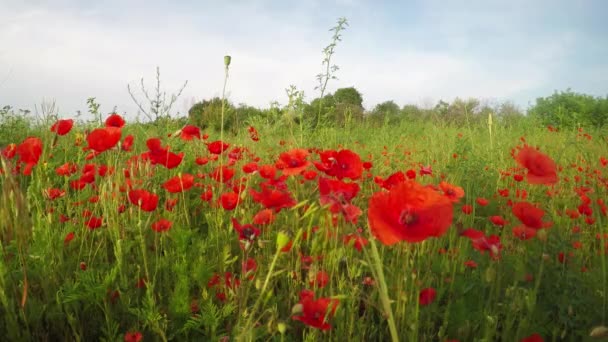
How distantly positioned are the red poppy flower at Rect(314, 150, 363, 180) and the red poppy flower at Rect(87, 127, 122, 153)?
2.78 feet

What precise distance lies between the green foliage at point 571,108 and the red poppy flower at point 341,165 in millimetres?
12437

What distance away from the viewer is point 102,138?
149 cm

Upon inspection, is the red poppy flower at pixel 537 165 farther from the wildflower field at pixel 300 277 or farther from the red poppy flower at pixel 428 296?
the red poppy flower at pixel 428 296

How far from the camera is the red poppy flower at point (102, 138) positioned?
4.80 feet

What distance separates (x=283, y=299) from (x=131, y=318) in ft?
2.00

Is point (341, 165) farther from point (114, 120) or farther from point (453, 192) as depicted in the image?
point (114, 120)

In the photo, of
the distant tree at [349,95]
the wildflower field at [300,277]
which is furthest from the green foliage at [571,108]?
the wildflower field at [300,277]

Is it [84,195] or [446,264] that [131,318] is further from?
[446,264]

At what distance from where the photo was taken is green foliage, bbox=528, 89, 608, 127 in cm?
1207

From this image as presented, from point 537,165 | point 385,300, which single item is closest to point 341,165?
point 537,165

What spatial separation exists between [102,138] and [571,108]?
16.1 m

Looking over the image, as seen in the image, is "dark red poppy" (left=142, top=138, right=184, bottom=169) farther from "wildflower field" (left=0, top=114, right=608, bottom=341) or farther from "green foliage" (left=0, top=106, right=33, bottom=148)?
"green foliage" (left=0, top=106, right=33, bottom=148)

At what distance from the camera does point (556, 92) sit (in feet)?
49.3

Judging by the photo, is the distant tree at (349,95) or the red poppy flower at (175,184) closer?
the red poppy flower at (175,184)
